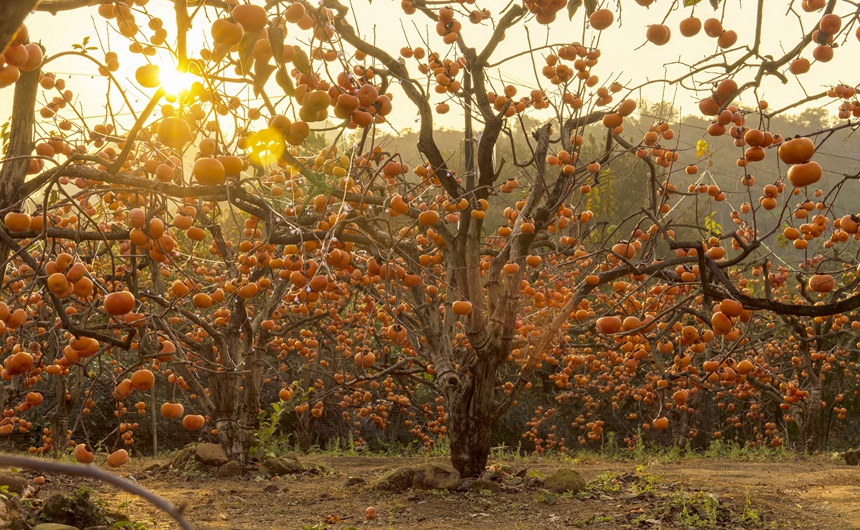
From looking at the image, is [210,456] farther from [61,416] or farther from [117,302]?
[117,302]

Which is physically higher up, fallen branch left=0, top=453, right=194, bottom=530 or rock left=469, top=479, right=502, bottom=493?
fallen branch left=0, top=453, right=194, bottom=530

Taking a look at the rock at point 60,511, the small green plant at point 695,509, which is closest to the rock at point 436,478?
the small green plant at point 695,509

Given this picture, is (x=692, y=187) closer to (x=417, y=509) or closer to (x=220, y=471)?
(x=417, y=509)

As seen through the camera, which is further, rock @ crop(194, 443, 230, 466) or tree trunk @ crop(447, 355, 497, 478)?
rock @ crop(194, 443, 230, 466)

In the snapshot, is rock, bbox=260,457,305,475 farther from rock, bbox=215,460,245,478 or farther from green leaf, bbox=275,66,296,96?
green leaf, bbox=275,66,296,96

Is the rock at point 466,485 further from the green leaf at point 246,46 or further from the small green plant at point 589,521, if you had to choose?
the green leaf at point 246,46

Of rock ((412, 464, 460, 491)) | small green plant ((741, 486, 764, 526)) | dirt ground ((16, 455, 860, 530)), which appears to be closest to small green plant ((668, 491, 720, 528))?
dirt ground ((16, 455, 860, 530))

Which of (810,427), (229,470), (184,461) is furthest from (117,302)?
(810,427)

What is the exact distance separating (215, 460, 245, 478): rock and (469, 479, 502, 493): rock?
133 inches

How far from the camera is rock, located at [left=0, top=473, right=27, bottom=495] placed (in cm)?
590


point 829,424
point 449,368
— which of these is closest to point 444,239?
point 449,368

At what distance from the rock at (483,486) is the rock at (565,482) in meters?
0.54

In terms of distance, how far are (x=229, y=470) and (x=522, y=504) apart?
4.01 meters

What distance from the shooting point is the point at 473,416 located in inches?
263
